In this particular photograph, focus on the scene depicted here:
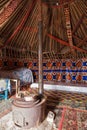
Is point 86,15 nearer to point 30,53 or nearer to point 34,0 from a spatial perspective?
point 34,0

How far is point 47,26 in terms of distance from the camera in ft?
14.3

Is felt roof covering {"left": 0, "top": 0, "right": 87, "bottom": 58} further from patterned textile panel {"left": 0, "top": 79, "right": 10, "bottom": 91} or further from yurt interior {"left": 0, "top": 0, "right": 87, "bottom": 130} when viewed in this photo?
patterned textile panel {"left": 0, "top": 79, "right": 10, "bottom": 91}

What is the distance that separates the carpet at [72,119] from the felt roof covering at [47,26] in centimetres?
243

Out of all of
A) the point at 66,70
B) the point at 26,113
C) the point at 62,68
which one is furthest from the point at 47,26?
the point at 26,113

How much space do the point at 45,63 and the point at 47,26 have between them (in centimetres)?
209

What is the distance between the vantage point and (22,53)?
19.6ft

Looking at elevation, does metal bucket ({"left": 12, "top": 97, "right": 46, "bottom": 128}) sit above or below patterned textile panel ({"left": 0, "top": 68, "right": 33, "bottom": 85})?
below

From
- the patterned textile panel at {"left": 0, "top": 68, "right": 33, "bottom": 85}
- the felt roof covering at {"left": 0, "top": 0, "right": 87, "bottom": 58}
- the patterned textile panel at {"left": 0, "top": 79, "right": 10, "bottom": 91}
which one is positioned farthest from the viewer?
the patterned textile panel at {"left": 0, "top": 68, "right": 33, "bottom": 85}

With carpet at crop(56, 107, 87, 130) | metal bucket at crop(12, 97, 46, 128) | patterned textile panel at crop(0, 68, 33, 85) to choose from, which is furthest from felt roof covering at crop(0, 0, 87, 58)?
carpet at crop(56, 107, 87, 130)

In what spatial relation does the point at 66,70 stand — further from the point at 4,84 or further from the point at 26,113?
the point at 26,113

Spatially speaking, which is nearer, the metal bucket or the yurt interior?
the metal bucket

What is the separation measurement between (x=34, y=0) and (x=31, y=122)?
10.1 feet

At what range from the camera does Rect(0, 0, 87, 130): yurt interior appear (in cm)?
225

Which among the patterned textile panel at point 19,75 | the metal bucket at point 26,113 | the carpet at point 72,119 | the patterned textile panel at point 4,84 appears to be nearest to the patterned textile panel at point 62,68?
the patterned textile panel at point 19,75
